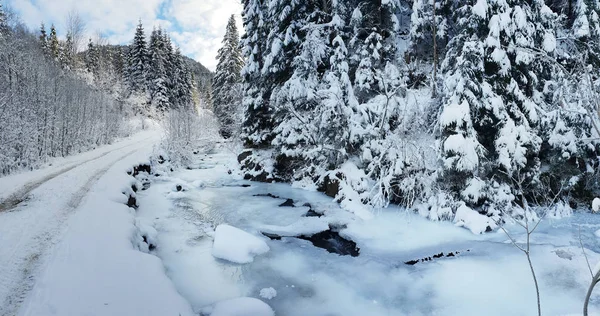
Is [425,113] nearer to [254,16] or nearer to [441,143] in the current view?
[441,143]

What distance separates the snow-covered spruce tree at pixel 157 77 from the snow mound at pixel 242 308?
130 ft

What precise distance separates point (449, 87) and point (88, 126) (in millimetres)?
23169

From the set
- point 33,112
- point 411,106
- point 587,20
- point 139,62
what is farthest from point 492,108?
point 139,62

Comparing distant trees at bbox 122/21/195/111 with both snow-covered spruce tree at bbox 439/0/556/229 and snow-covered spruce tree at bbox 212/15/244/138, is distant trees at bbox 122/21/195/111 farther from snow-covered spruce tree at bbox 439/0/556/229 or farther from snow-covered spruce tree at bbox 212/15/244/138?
snow-covered spruce tree at bbox 439/0/556/229

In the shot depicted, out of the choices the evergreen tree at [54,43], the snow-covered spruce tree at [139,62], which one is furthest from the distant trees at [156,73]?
the evergreen tree at [54,43]

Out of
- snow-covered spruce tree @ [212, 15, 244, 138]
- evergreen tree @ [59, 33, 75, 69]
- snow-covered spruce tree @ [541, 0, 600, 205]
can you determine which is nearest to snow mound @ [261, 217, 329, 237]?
snow-covered spruce tree @ [541, 0, 600, 205]

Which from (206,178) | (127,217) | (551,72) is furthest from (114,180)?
(551,72)

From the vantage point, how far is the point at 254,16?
1684cm

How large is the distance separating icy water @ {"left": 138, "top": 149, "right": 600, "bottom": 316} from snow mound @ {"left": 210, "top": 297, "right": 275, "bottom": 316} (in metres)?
0.22

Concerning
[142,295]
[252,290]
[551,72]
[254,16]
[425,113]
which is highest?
[254,16]

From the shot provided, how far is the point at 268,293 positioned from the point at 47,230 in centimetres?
443

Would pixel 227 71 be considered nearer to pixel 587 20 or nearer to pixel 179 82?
pixel 179 82

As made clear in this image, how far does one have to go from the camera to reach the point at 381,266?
654cm

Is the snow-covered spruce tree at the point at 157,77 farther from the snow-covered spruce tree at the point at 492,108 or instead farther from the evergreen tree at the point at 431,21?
the snow-covered spruce tree at the point at 492,108
